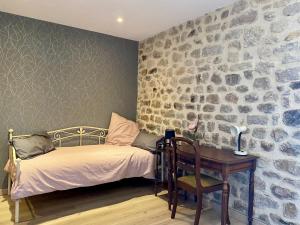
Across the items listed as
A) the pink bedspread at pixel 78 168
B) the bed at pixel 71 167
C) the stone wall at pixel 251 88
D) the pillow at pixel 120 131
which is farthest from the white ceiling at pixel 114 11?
the pink bedspread at pixel 78 168

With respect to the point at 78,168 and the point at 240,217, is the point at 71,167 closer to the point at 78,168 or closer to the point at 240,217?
the point at 78,168

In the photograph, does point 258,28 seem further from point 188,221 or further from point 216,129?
point 188,221

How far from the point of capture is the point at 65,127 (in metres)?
3.70

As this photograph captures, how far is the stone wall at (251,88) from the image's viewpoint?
2250 mm

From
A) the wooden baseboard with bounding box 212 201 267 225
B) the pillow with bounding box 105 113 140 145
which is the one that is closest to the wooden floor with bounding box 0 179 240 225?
the wooden baseboard with bounding box 212 201 267 225

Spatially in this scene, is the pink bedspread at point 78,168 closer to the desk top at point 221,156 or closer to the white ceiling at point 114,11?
the desk top at point 221,156

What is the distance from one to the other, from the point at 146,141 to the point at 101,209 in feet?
3.76

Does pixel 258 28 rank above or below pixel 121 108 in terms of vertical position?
A: above

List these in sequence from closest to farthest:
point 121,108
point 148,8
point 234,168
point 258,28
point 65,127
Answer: point 234,168
point 258,28
point 148,8
point 65,127
point 121,108

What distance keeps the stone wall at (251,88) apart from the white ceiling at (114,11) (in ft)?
0.79

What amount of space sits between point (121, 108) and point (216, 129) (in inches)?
74.2

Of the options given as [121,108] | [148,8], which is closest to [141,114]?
[121,108]

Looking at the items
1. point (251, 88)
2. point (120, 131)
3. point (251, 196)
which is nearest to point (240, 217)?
point (251, 196)

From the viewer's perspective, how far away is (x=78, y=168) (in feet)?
9.41
